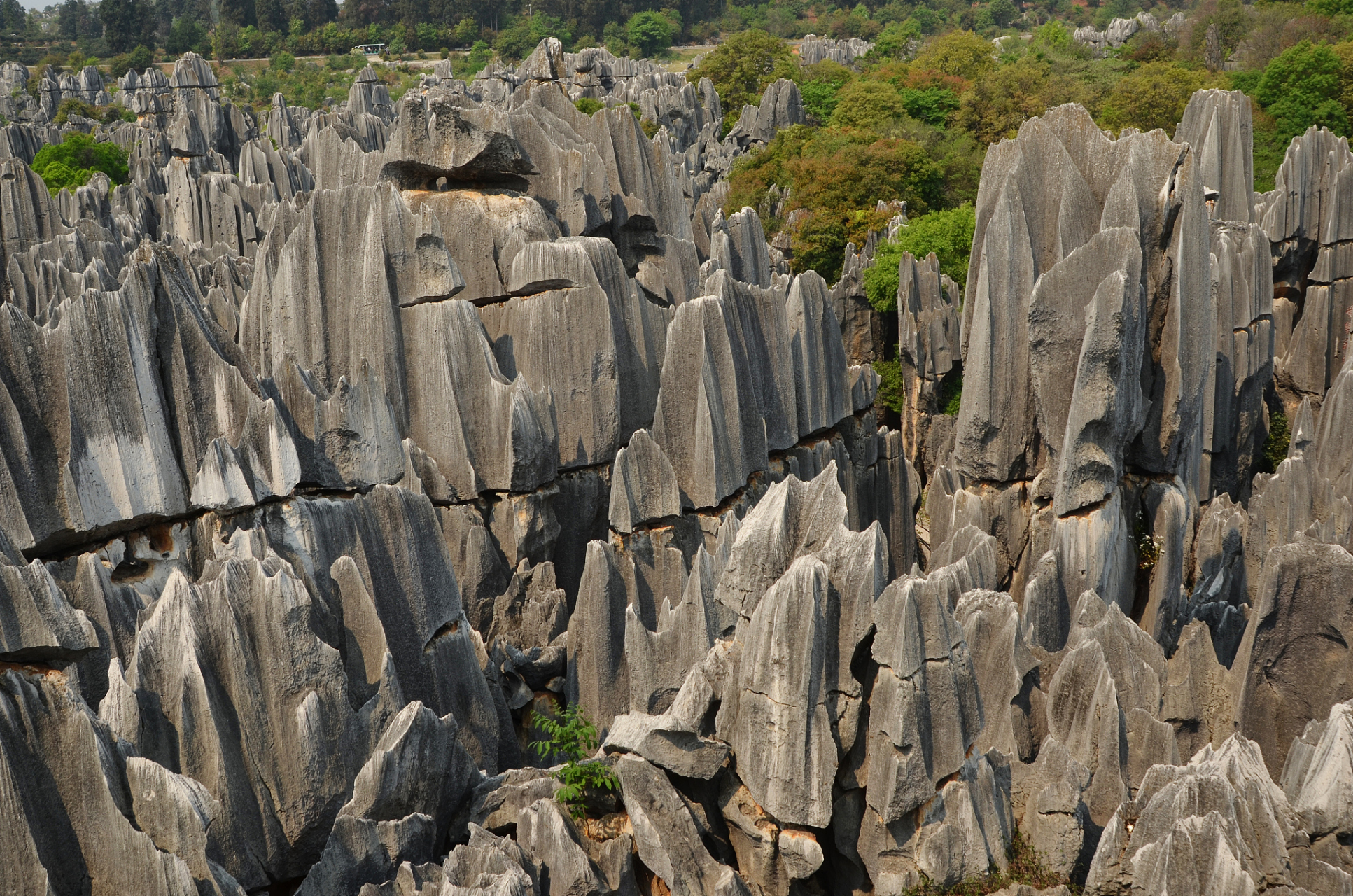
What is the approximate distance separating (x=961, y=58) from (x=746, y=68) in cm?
2221

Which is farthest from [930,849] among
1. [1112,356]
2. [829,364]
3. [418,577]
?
[829,364]

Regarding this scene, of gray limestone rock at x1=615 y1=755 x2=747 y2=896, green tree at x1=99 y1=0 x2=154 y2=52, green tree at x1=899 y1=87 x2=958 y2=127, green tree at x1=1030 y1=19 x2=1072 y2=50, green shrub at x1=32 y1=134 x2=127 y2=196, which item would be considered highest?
green tree at x1=99 y1=0 x2=154 y2=52

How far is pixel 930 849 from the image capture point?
10188 mm

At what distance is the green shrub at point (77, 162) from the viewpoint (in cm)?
6009

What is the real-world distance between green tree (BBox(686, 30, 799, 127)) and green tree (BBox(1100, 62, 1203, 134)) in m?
38.1

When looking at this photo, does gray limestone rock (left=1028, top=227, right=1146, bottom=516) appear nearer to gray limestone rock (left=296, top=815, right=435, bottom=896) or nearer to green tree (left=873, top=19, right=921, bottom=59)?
gray limestone rock (left=296, top=815, right=435, bottom=896)

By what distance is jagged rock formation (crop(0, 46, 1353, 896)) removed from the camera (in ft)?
31.7

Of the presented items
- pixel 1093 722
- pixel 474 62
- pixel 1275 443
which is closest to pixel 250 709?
pixel 1093 722

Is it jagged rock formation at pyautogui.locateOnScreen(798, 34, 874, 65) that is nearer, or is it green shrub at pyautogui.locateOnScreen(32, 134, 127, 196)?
green shrub at pyautogui.locateOnScreen(32, 134, 127, 196)

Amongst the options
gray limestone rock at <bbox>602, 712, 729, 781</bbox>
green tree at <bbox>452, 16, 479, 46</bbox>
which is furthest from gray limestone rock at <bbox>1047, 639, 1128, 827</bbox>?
green tree at <bbox>452, 16, 479, 46</bbox>

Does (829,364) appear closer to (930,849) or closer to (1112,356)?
(1112,356)

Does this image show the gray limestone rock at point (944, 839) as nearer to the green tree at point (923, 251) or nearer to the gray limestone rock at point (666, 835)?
the gray limestone rock at point (666, 835)

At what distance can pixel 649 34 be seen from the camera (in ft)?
451

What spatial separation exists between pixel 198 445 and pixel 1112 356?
12.3m
